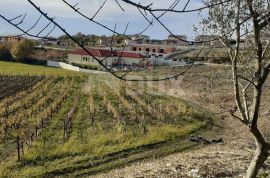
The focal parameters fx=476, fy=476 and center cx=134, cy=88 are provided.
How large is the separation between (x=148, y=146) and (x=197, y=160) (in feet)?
13.7

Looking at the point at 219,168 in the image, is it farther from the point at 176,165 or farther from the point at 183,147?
the point at 183,147

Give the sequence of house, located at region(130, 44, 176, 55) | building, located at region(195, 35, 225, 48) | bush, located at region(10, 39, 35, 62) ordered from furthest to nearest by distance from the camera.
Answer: house, located at region(130, 44, 176, 55) < bush, located at region(10, 39, 35, 62) < building, located at region(195, 35, 225, 48)

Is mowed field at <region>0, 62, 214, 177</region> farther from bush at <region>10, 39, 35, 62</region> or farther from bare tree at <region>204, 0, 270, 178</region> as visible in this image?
bush at <region>10, 39, 35, 62</region>

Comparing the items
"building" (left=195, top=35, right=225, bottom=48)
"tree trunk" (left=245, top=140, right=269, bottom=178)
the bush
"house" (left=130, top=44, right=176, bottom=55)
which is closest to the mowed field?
"building" (left=195, top=35, right=225, bottom=48)

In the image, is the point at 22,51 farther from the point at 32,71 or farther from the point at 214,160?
the point at 214,160

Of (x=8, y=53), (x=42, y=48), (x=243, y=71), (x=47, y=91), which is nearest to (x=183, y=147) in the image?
(x=243, y=71)

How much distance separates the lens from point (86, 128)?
23422mm

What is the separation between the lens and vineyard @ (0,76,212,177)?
1748 cm

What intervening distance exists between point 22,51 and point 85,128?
173ft

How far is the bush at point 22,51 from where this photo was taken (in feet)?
241

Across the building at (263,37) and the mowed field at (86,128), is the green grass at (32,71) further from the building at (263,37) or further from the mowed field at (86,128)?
the building at (263,37)

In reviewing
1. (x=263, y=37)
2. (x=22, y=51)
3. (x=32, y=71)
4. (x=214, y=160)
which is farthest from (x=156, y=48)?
(x=263, y=37)

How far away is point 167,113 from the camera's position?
28.6 metres

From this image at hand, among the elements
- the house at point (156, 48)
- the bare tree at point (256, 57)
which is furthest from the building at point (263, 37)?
the house at point (156, 48)
